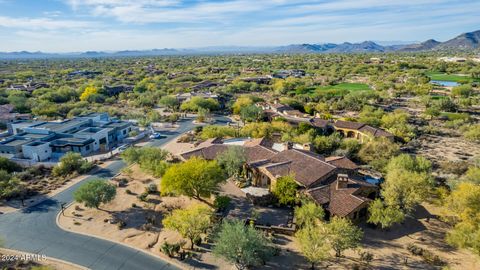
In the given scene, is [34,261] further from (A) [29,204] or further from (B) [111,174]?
(B) [111,174]

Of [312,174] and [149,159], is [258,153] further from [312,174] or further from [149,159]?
[149,159]

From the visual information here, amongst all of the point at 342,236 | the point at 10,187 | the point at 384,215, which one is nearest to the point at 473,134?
the point at 384,215

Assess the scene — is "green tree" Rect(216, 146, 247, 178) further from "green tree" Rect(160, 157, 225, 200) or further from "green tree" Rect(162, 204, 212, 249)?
"green tree" Rect(162, 204, 212, 249)

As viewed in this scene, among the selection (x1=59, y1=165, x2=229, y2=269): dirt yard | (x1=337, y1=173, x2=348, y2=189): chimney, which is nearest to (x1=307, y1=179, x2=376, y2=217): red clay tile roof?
(x1=337, y1=173, x2=348, y2=189): chimney

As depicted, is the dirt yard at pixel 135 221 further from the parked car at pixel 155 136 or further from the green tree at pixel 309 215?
the parked car at pixel 155 136

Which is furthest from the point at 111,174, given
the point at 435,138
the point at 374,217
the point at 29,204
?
the point at 435,138
